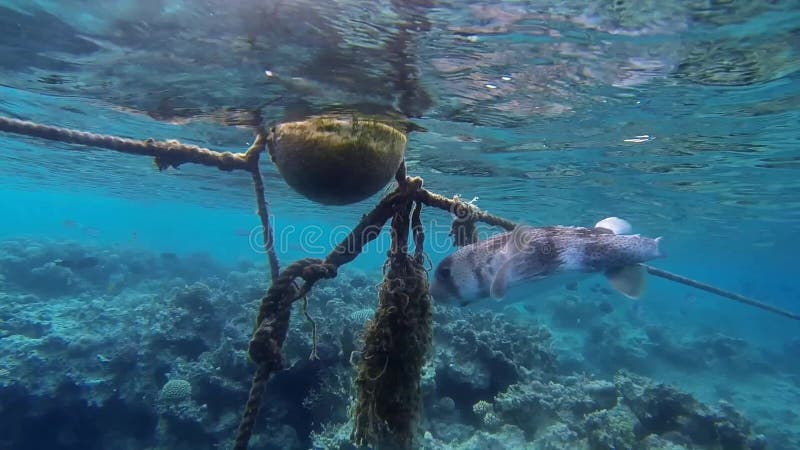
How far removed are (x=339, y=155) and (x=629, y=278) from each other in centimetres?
346

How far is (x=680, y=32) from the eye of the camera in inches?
271

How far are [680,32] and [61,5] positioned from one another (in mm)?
10190

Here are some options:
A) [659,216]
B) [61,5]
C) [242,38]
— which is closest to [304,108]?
[242,38]

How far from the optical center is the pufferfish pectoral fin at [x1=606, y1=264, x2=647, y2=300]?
4.41m

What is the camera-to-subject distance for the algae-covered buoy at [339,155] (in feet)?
9.61

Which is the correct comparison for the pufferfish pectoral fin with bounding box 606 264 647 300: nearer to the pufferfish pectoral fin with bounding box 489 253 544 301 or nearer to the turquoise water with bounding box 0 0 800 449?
the pufferfish pectoral fin with bounding box 489 253 544 301

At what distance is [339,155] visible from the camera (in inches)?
115

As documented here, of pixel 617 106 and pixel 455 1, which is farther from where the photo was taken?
pixel 617 106

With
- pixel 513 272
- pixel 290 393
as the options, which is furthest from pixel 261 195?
pixel 290 393

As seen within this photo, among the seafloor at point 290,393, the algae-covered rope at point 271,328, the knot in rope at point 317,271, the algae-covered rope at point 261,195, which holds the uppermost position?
the algae-covered rope at point 261,195

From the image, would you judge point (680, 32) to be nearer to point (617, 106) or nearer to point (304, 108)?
point (617, 106)

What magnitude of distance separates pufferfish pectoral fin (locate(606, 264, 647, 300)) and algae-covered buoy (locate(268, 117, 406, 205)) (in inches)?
111

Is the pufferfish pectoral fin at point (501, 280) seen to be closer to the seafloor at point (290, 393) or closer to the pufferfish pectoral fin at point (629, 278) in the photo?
the pufferfish pectoral fin at point (629, 278)

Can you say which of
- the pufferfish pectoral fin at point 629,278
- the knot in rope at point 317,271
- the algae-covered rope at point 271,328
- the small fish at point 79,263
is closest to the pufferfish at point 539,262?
the pufferfish pectoral fin at point 629,278
